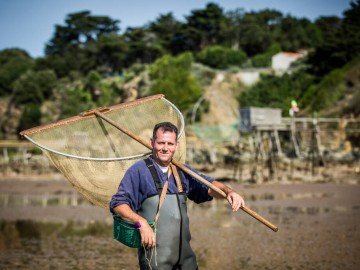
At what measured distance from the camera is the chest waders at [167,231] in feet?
14.6

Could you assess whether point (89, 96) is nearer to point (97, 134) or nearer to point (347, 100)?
point (347, 100)

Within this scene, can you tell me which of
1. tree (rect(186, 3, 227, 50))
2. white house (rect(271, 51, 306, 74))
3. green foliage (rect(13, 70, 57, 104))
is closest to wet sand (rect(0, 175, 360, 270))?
white house (rect(271, 51, 306, 74))

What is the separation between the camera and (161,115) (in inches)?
232

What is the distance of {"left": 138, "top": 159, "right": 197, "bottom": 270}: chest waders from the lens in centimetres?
444

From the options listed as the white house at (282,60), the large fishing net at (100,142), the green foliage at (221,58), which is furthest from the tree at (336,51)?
the large fishing net at (100,142)

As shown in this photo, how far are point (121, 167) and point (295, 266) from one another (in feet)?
16.9

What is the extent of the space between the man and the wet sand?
532 centimetres

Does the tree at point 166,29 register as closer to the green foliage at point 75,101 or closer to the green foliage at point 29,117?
the green foliage at point 75,101

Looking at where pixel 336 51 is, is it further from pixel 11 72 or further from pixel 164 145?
pixel 164 145

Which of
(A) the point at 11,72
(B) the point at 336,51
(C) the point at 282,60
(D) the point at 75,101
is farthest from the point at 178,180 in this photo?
(A) the point at 11,72

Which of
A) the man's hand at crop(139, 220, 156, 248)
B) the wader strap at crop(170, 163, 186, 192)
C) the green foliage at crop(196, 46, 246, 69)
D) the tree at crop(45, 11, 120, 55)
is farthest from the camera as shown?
the tree at crop(45, 11, 120, 55)

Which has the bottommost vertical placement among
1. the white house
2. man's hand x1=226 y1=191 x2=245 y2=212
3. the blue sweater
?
man's hand x1=226 y1=191 x2=245 y2=212

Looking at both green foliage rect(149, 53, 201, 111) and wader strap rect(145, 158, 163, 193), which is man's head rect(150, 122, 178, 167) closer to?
wader strap rect(145, 158, 163, 193)

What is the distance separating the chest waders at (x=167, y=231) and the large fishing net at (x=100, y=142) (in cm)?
83
